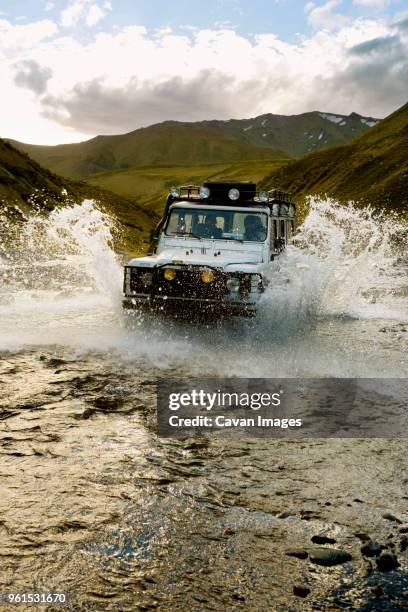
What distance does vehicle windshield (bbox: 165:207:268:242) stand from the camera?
9.77 m

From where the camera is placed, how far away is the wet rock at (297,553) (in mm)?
3266

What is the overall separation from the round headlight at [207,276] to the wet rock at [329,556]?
516 centimetres

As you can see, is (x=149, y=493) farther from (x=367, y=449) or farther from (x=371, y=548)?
(x=367, y=449)

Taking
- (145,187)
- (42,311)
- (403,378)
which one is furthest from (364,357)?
(145,187)

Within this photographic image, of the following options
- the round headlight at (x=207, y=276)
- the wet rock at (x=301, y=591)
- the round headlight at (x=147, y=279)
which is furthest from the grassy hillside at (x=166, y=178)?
the wet rock at (x=301, y=591)

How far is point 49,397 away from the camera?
6031 millimetres

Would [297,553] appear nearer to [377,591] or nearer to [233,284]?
[377,591]

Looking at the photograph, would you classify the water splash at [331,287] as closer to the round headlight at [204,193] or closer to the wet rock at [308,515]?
the round headlight at [204,193]

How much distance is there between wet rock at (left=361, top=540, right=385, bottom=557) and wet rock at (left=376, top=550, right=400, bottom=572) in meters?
0.05

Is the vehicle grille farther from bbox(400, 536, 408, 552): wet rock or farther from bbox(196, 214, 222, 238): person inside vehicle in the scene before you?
bbox(400, 536, 408, 552): wet rock

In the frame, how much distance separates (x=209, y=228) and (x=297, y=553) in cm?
718

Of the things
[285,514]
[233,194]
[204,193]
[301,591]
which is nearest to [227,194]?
[233,194]

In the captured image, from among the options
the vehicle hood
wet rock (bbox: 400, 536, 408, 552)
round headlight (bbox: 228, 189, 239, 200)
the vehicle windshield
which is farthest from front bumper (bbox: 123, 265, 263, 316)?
wet rock (bbox: 400, 536, 408, 552)

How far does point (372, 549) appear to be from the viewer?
330cm
